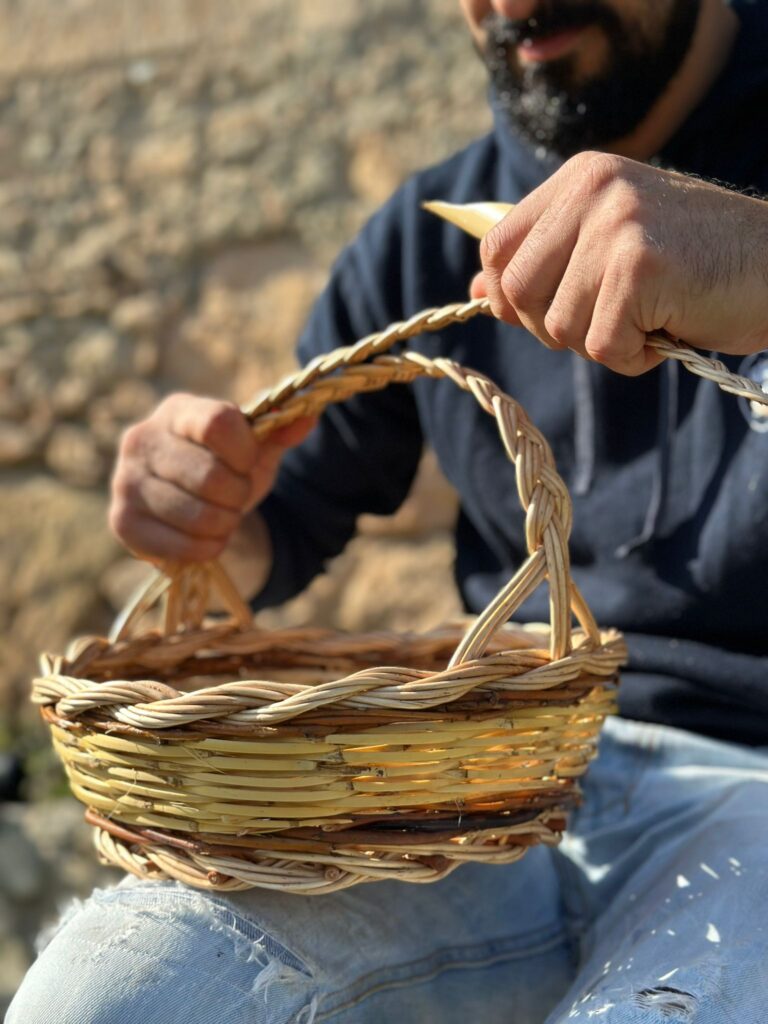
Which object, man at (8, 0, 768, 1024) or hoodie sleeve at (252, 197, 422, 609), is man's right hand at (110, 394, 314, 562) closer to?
man at (8, 0, 768, 1024)

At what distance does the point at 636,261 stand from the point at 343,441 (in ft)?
2.40

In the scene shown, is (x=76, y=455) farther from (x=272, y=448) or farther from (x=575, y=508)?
(x=575, y=508)

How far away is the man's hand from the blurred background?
114 centimetres

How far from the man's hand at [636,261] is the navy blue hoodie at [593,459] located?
340 millimetres

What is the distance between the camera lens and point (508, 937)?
91 cm

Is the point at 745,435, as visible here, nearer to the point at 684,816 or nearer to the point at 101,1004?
the point at 684,816

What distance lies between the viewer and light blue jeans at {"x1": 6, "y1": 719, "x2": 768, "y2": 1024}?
72 centimetres

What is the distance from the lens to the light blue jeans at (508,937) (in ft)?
2.37

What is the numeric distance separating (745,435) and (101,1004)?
2.32ft

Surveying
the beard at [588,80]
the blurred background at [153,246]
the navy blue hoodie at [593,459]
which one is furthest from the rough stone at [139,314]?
the beard at [588,80]

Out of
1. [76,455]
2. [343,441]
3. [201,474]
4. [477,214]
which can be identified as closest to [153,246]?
[76,455]

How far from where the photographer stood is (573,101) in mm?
1162

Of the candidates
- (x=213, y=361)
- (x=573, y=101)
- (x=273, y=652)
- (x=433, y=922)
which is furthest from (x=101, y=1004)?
(x=213, y=361)

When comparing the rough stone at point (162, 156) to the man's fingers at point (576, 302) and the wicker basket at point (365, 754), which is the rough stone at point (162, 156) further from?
the man's fingers at point (576, 302)
